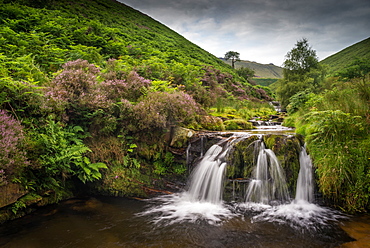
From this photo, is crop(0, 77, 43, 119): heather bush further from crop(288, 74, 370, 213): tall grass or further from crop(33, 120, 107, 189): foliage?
crop(288, 74, 370, 213): tall grass

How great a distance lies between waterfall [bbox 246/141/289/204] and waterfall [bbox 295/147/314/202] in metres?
0.41

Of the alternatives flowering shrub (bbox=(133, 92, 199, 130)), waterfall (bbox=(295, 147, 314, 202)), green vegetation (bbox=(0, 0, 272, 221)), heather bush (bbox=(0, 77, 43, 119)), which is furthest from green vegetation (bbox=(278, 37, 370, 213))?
heather bush (bbox=(0, 77, 43, 119))

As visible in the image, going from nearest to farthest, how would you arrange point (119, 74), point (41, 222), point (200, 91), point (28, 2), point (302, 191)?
point (41, 222) → point (302, 191) → point (119, 74) → point (200, 91) → point (28, 2)

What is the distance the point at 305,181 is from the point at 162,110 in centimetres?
532

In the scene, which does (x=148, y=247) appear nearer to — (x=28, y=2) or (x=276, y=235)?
(x=276, y=235)

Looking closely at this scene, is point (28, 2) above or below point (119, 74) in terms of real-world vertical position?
above

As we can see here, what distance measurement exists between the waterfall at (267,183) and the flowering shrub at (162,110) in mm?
3272

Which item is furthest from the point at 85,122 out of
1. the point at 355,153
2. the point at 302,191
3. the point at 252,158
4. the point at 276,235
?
the point at 355,153

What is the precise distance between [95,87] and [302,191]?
301 inches

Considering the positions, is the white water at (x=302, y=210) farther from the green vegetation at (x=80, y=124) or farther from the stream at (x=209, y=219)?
the green vegetation at (x=80, y=124)

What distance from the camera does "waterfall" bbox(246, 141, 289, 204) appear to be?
5992 millimetres

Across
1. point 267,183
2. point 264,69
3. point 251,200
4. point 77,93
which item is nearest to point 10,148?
point 77,93

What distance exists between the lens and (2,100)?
479cm

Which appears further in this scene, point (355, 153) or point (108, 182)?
point (108, 182)
